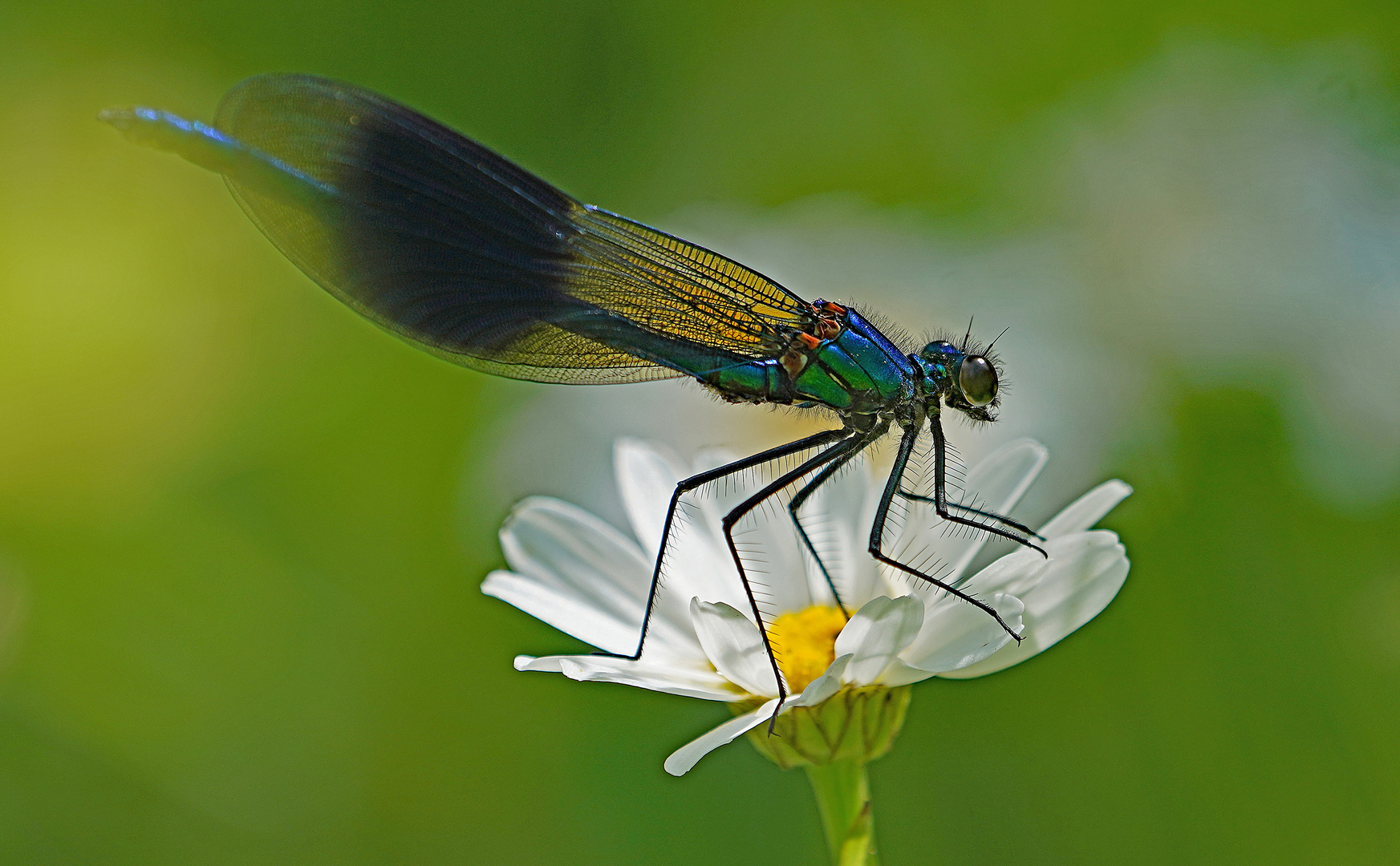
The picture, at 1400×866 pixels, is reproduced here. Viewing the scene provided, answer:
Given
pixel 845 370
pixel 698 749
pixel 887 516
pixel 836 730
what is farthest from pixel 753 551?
pixel 698 749

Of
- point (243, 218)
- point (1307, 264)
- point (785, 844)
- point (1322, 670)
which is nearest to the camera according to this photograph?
point (1322, 670)

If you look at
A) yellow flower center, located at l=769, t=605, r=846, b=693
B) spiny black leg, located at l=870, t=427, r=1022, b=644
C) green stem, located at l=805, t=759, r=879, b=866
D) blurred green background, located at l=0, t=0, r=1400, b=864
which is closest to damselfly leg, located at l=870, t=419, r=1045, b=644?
spiny black leg, located at l=870, t=427, r=1022, b=644

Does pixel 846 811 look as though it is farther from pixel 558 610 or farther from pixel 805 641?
pixel 558 610

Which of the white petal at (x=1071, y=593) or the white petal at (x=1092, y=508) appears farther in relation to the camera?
the white petal at (x=1092, y=508)

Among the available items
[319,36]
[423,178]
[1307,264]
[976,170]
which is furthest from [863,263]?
[319,36]

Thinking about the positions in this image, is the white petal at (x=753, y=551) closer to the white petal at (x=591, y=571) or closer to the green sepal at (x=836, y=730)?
the white petal at (x=591, y=571)

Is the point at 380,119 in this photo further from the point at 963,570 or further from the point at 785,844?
the point at 785,844

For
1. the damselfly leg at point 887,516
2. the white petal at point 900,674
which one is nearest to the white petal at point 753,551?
the damselfly leg at point 887,516

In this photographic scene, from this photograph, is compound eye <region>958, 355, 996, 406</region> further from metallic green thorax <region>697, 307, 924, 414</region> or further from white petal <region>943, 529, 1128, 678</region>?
white petal <region>943, 529, 1128, 678</region>
